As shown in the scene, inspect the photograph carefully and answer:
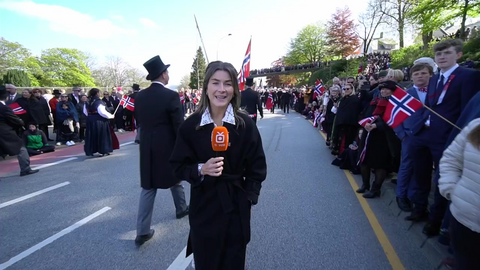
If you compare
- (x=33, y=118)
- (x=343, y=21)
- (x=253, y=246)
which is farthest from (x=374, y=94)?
(x=343, y=21)

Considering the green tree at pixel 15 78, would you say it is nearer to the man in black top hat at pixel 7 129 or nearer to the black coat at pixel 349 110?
the man in black top hat at pixel 7 129

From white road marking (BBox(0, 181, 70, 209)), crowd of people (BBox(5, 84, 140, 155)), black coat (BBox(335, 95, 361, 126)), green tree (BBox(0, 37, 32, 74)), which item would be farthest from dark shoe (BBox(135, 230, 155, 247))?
green tree (BBox(0, 37, 32, 74))

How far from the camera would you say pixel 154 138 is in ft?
11.4

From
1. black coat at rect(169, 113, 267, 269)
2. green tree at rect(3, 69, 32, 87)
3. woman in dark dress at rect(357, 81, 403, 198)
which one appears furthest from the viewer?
green tree at rect(3, 69, 32, 87)

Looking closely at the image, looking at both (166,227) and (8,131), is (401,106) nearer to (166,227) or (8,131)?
(166,227)

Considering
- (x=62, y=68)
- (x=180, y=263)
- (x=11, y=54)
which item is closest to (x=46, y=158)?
(x=180, y=263)

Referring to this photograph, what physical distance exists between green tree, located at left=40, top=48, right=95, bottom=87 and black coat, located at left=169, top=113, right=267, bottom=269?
63.0m

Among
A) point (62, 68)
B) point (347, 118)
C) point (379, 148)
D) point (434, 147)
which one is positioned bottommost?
point (379, 148)

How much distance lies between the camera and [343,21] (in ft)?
192

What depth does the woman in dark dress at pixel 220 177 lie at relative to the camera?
191 cm

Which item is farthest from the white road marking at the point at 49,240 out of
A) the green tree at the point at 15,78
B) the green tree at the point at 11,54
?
the green tree at the point at 11,54

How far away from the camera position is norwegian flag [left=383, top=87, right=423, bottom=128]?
3.45m

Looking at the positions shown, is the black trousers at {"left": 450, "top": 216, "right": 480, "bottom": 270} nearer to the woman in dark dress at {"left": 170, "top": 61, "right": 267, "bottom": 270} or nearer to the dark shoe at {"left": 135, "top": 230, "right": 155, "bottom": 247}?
the woman in dark dress at {"left": 170, "top": 61, "right": 267, "bottom": 270}

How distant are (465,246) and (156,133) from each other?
9.98 ft
